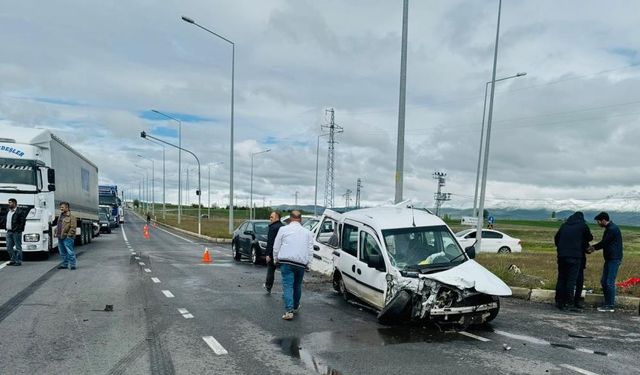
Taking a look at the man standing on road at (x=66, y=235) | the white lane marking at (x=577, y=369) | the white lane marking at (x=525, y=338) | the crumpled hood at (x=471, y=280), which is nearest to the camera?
the white lane marking at (x=577, y=369)

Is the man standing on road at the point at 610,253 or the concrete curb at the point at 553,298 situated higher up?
the man standing on road at the point at 610,253

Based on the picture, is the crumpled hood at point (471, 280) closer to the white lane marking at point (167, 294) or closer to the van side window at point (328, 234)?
the van side window at point (328, 234)

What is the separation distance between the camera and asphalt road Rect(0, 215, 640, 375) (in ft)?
19.1

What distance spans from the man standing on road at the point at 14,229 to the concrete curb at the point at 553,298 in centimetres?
1297

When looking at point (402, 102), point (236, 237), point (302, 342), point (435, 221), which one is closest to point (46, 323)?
point (302, 342)

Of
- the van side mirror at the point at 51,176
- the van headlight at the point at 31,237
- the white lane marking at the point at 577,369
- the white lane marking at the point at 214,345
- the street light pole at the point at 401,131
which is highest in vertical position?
the street light pole at the point at 401,131

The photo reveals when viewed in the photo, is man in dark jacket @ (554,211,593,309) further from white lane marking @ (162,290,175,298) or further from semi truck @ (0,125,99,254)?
semi truck @ (0,125,99,254)

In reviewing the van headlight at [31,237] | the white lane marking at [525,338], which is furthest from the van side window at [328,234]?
the van headlight at [31,237]

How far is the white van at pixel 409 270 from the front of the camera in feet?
24.7

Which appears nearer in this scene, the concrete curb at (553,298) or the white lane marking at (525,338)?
the white lane marking at (525,338)

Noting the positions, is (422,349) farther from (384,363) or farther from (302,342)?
(302,342)

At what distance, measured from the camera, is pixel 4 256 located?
59.2ft

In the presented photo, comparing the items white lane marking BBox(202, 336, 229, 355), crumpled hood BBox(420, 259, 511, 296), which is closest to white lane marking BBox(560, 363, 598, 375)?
crumpled hood BBox(420, 259, 511, 296)

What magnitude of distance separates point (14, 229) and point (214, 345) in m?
10.7
